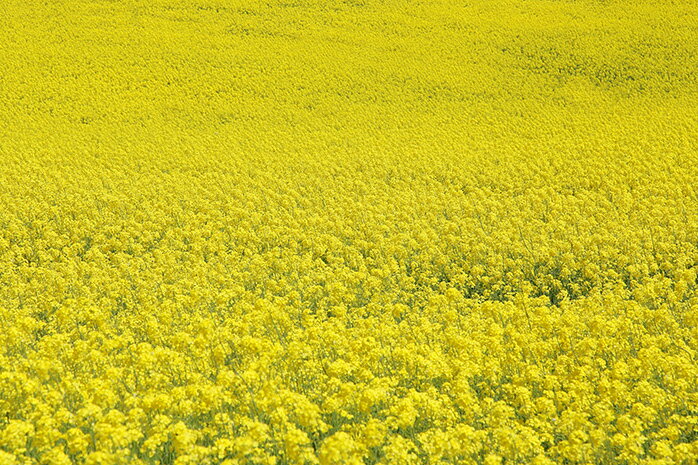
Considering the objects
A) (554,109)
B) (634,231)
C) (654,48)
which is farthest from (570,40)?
(634,231)

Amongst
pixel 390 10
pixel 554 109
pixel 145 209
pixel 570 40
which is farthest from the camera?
pixel 390 10

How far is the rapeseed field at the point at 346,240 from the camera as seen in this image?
5.57 metres

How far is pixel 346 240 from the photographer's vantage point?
1360 cm

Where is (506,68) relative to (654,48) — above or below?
below

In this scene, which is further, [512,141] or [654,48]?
[654,48]

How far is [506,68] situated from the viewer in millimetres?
33219

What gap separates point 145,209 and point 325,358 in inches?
378

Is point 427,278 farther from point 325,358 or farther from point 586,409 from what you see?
point 586,409

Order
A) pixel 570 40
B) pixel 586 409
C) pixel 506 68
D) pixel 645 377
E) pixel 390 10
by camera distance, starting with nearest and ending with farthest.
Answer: pixel 586 409, pixel 645 377, pixel 506 68, pixel 570 40, pixel 390 10

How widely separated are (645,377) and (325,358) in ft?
11.9

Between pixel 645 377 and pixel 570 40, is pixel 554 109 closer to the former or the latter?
pixel 570 40

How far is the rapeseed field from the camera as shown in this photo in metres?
5.57

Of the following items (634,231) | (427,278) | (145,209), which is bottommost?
(145,209)

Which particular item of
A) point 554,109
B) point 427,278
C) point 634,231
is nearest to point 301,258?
point 427,278
